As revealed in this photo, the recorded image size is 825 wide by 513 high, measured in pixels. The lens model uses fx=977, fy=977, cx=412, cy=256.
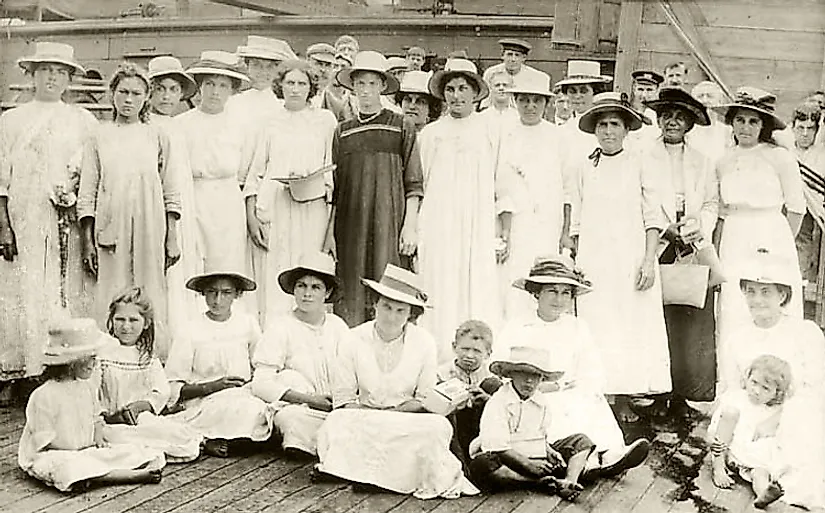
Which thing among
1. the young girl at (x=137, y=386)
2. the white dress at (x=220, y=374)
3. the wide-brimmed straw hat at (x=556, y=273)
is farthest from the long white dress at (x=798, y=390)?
the young girl at (x=137, y=386)

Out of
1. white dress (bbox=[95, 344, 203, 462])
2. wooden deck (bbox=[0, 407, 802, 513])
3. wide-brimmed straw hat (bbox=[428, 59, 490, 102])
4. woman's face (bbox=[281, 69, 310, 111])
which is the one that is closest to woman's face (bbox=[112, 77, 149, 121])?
woman's face (bbox=[281, 69, 310, 111])

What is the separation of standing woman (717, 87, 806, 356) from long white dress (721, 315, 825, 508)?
1.23 feet

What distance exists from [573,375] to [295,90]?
5.87 ft

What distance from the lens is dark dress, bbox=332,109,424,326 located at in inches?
162

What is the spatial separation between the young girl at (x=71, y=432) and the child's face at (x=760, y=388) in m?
1.91

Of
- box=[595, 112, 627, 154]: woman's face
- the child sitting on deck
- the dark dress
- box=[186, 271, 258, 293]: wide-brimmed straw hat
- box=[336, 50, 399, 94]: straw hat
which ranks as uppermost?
box=[336, 50, 399, 94]: straw hat

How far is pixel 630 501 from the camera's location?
3037 millimetres

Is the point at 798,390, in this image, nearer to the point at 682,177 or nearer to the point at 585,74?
the point at 682,177

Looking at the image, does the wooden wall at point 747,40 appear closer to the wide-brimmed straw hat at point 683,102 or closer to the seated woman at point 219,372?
the wide-brimmed straw hat at point 683,102

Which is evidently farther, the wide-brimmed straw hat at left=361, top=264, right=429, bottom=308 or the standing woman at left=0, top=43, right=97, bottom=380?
the standing woman at left=0, top=43, right=97, bottom=380

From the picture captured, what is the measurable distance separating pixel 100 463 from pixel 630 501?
1631mm

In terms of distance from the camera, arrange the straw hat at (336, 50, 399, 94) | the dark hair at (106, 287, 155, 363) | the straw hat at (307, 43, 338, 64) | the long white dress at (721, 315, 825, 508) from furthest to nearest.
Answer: the straw hat at (307, 43, 338, 64) < the straw hat at (336, 50, 399, 94) < the dark hair at (106, 287, 155, 363) < the long white dress at (721, 315, 825, 508)

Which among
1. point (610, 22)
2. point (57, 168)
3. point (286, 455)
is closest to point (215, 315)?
point (286, 455)

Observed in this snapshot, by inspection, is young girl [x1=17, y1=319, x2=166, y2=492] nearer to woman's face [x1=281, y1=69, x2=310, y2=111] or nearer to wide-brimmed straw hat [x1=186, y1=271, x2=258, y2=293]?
wide-brimmed straw hat [x1=186, y1=271, x2=258, y2=293]
